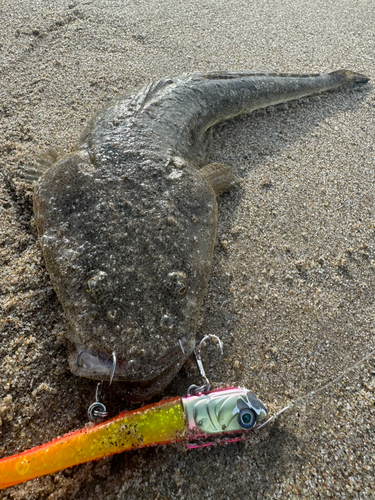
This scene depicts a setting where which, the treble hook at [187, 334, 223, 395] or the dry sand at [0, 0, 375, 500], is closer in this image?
the dry sand at [0, 0, 375, 500]

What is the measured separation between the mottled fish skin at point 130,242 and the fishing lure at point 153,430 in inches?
6.4

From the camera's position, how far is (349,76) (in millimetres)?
4344

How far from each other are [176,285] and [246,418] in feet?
2.35

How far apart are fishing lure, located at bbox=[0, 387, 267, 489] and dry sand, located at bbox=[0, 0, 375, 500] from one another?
0.51 feet

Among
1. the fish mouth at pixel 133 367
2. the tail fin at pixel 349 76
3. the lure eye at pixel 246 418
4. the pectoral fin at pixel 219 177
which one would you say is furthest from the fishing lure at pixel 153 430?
the tail fin at pixel 349 76

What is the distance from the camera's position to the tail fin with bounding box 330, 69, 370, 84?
170 inches

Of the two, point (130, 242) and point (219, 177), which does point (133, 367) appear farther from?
point (219, 177)

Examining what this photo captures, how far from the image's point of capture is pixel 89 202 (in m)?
2.15

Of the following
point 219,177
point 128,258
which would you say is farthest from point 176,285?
point 219,177

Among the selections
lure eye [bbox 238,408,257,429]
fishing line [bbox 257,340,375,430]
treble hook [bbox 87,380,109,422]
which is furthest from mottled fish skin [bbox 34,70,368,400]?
fishing line [bbox 257,340,375,430]

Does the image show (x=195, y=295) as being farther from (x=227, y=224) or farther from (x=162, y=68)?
(x=162, y=68)

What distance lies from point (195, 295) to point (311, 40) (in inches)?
180

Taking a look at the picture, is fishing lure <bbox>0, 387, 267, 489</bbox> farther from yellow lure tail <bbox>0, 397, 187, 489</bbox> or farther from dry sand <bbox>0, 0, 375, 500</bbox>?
dry sand <bbox>0, 0, 375, 500</bbox>

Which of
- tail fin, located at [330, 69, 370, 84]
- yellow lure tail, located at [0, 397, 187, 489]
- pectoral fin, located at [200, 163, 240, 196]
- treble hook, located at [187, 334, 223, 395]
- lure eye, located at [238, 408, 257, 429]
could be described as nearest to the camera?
yellow lure tail, located at [0, 397, 187, 489]
